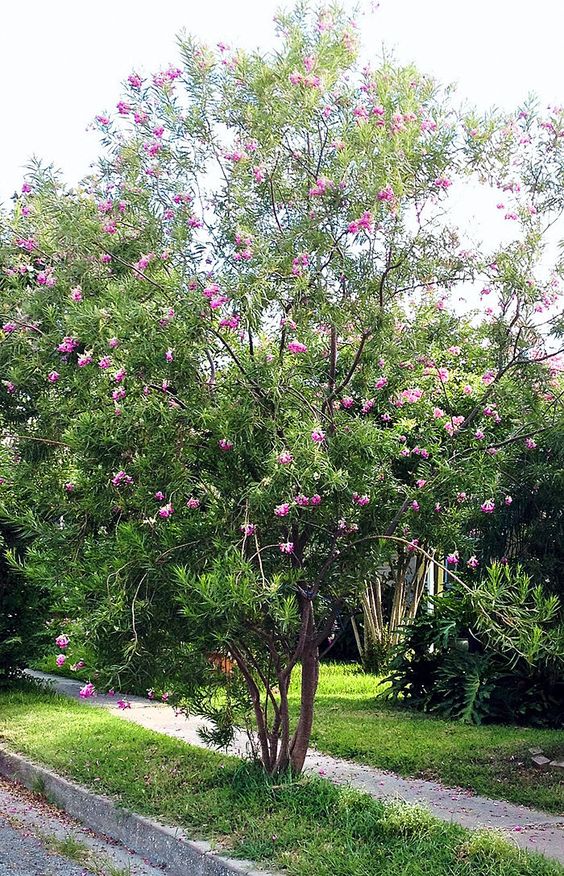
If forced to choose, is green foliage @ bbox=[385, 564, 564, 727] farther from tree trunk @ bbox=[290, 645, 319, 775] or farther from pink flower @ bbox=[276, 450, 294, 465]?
pink flower @ bbox=[276, 450, 294, 465]

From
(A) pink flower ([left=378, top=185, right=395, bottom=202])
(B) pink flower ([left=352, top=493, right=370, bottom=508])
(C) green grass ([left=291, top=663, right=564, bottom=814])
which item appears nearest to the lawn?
(C) green grass ([left=291, top=663, right=564, bottom=814])

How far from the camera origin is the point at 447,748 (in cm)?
870

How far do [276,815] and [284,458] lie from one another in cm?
220

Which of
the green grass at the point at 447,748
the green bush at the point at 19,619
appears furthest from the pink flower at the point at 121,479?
the green bush at the point at 19,619

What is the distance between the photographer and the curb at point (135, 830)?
5.63m

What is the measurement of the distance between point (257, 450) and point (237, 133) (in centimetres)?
202

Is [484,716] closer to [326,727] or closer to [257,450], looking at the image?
[326,727]

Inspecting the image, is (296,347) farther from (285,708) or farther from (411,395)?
(285,708)

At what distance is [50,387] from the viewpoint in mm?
6902

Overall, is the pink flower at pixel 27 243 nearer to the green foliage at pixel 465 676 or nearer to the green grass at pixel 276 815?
the green grass at pixel 276 815

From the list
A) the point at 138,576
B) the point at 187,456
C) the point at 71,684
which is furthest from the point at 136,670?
the point at 71,684

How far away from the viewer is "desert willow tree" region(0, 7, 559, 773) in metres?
5.77

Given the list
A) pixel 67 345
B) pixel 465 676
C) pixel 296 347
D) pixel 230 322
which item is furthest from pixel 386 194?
pixel 465 676

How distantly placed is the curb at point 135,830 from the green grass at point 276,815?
0.32 feet
